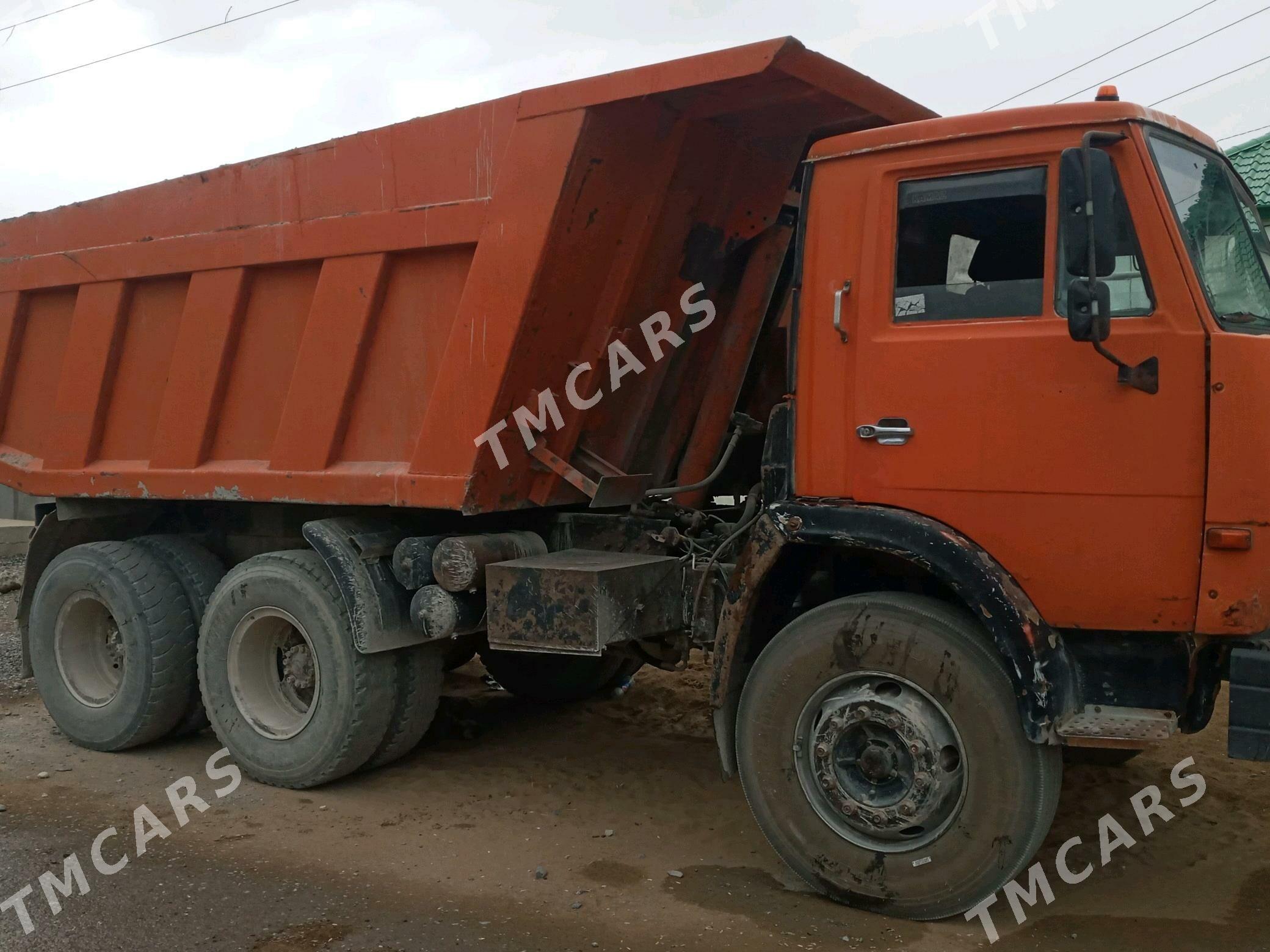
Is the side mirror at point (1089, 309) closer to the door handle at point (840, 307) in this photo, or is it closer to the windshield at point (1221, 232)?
the windshield at point (1221, 232)

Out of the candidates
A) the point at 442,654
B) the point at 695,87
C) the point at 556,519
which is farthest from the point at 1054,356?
the point at 442,654

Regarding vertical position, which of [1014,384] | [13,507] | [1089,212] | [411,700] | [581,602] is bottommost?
[411,700]

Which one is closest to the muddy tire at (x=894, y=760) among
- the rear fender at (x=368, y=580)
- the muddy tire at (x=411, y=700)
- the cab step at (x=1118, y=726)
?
the cab step at (x=1118, y=726)

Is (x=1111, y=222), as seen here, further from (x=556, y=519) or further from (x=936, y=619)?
(x=556, y=519)

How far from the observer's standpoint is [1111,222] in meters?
3.19

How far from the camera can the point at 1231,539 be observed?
320 centimetres

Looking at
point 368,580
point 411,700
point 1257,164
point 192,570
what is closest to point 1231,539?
point 368,580

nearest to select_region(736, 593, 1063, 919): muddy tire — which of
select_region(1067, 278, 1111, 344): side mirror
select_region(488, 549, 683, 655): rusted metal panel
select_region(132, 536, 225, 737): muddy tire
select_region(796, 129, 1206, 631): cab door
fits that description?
select_region(796, 129, 1206, 631): cab door

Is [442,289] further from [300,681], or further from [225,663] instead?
[225,663]

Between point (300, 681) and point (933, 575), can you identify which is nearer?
point (933, 575)

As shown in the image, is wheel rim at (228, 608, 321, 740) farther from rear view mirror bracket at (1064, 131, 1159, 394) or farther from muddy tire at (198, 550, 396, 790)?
rear view mirror bracket at (1064, 131, 1159, 394)

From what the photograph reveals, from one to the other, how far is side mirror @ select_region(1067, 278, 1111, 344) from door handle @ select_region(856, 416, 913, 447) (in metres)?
0.61

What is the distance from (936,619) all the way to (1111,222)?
1295 millimetres

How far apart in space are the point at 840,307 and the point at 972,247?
0.45 metres
